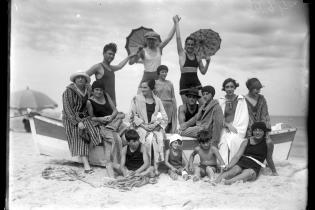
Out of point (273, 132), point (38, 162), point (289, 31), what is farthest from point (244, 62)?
point (38, 162)

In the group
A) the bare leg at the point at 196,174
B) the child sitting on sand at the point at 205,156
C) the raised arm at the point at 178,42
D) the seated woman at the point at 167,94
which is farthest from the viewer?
the seated woman at the point at 167,94

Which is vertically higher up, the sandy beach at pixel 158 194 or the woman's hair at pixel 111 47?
the woman's hair at pixel 111 47

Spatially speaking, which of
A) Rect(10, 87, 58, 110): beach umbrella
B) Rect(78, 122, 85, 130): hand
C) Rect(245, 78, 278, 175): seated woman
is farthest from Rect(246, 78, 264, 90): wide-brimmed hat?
Rect(10, 87, 58, 110): beach umbrella

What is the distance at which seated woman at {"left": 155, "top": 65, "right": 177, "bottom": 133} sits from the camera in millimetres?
6113

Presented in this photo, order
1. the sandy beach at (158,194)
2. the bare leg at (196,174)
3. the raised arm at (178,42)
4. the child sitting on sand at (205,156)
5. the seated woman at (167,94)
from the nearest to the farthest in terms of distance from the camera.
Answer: the sandy beach at (158,194), the bare leg at (196,174), the child sitting on sand at (205,156), the raised arm at (178,42), the seated woman at (167,94)

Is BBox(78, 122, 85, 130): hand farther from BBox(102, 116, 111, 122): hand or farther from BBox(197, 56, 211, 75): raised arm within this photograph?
BBox(197, 56, 211, 75): raised arm

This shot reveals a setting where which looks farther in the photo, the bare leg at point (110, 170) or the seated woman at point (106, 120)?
the seated woman at point (106, 120)

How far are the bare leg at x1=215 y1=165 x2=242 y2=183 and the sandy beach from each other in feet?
0.39

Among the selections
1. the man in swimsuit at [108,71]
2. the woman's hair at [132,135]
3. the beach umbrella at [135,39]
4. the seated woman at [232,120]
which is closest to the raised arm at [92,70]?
the man in swimsuit at [108,71]

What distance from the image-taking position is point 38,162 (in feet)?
20.0

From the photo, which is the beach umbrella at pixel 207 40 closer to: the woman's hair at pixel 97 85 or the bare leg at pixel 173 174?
the woman's hair at pixel 97 85

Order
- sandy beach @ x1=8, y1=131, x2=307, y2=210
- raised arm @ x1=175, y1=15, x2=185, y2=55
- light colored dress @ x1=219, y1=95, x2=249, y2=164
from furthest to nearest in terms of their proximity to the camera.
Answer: raised arm @ x1=175, y1=15, x2=185, y2=55 → light colored dress @ x1=219, y1=95, x2=249, y2=164 → sandy beach @ x1=8, y1=131, x2=307, y2=210

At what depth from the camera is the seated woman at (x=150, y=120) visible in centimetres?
589

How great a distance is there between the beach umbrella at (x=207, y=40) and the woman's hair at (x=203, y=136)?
4.09 ft
